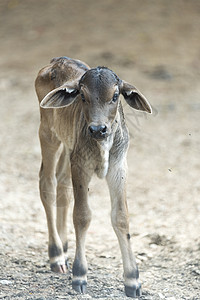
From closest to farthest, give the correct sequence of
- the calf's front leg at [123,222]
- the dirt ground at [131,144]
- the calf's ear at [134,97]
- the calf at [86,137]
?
the calf at [86,137] → the calf's ear at [134,97] → the calf's front leg at [123,222] → the dirt ground at [131,144]

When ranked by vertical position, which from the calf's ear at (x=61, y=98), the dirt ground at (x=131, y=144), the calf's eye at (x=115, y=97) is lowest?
the dirt ground at (x=131, y=144)

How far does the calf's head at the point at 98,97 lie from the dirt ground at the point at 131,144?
117cm

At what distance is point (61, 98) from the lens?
5.54 m

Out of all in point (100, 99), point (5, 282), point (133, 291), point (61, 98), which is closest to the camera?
point (100, 99)

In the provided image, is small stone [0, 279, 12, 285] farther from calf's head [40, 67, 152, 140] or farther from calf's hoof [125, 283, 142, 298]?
calf's head [40, 67, 152, 140]

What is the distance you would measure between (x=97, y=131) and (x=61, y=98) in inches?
26.4

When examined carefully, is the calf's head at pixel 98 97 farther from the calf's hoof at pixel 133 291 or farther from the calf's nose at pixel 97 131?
the calf's hoof at pixel 133 291

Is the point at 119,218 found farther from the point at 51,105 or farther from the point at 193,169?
the point at 193,169

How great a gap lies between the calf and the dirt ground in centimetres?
35

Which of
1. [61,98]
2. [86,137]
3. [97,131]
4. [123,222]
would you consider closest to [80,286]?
[123,222]

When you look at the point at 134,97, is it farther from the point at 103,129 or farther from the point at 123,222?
the point at 123,222

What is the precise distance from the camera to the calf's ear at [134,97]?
A: 547 cm

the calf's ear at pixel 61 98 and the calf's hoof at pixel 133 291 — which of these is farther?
the calf's hoof at pixel 133 291

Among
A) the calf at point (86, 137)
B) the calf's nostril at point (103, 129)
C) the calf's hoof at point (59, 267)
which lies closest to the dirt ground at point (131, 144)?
the calf's hoof at point (59, 267)
